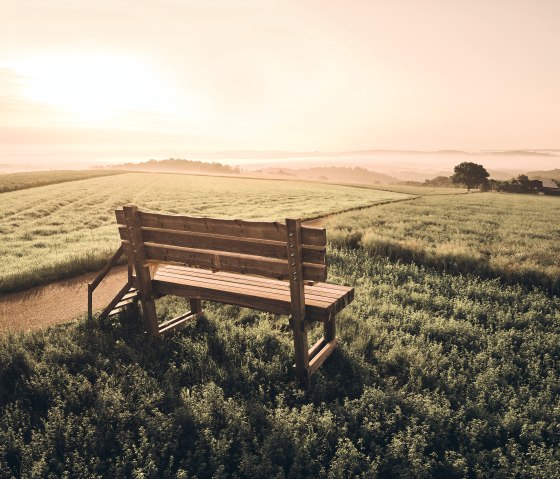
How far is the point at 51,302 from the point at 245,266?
5.34 m

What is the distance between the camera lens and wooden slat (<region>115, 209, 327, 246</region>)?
407 cm

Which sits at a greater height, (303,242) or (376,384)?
(303,242)

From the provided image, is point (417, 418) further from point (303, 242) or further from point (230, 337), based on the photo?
point (230, 337)

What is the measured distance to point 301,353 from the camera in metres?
4.41

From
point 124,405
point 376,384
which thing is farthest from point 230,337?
point 376,384

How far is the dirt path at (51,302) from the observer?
6654 millimetres

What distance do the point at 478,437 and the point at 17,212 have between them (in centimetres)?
2607

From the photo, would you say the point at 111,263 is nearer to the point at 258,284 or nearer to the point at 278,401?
the point at 258,284

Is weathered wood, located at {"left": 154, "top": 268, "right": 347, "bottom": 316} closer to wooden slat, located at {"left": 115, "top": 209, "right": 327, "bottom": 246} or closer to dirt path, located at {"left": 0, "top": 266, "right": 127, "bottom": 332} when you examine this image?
wooden slat, located at {"left": 115, "top": 209, "right": 327, "bottom": 246}

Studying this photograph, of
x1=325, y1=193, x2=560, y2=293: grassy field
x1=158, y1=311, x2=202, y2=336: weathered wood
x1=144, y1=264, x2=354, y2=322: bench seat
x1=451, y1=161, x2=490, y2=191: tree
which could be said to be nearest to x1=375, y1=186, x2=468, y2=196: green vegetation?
x1=451, y1=161, x2=490, y2=191: tree

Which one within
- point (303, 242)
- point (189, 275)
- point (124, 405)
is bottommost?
point (124, 405)

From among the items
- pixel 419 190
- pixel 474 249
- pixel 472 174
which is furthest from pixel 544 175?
pixel 474 249

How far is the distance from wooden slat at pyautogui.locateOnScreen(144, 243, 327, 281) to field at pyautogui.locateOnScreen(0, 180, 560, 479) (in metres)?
1.27

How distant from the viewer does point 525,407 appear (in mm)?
4090
